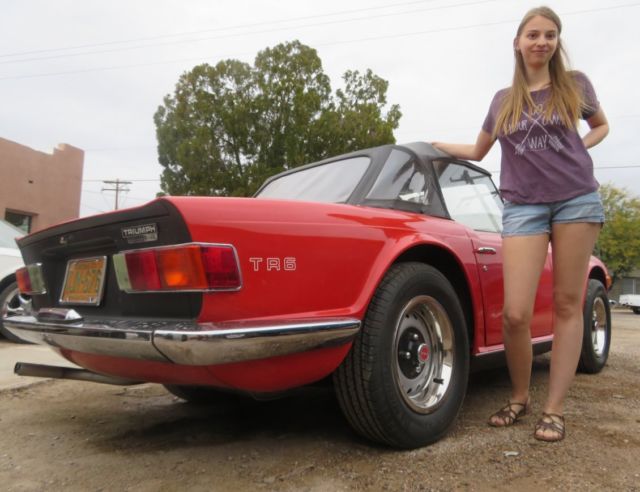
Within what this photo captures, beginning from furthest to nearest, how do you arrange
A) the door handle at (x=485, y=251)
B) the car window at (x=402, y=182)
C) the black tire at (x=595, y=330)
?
the black tire at (x=595, y=330) → the door handle at (x=485, y=251) → the car window at (x=402, y=182)

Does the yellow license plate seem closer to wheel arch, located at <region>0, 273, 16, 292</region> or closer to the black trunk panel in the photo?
the black trunk panel

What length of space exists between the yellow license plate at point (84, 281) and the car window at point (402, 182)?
3.86 ft

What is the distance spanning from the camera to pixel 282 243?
175 centimetres

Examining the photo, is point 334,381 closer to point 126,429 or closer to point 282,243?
point 282,243

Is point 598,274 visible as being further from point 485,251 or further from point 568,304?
point 568,304

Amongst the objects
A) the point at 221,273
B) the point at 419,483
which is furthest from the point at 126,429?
the point at 419,483

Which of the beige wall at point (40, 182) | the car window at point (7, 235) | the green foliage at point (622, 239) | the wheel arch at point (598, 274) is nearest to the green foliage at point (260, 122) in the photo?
the beige wall at point (40, 182)

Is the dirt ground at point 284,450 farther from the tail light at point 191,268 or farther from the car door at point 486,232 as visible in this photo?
the tail light at point 191,268

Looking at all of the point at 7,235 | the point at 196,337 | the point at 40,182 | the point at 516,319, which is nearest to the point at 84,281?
the point at 196,337

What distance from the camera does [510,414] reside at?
2352mm

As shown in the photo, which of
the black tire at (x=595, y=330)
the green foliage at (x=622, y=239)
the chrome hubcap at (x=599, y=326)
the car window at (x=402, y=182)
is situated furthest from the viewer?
the green foliage at (x=622, y=239)

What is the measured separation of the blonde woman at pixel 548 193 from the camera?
217 cm

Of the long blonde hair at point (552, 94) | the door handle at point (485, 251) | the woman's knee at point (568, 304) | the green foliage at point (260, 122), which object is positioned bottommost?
the woman's knee at point (568, 304)

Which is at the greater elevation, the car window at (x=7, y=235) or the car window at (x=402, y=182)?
the car window at (x=402, y=182)
